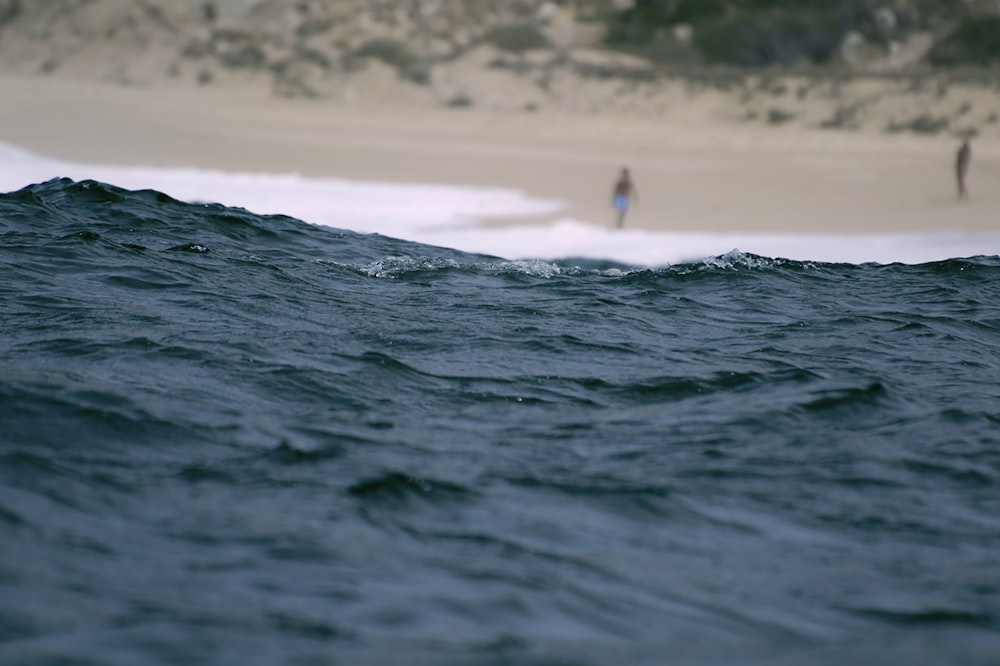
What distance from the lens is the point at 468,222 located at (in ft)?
61.8

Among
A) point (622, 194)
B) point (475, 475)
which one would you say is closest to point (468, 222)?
point (622, 194)

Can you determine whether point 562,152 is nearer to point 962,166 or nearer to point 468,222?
point 962,166

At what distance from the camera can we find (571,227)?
1911 centimetres

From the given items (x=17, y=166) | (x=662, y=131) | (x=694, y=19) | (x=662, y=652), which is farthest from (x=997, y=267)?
(x=694, y=19)

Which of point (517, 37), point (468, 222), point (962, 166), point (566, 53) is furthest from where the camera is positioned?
point (517, 37)

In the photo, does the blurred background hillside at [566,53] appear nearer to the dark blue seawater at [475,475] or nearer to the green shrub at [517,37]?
the green shrub at [517,37]

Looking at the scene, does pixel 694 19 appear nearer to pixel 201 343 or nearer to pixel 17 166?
pixel 17 166

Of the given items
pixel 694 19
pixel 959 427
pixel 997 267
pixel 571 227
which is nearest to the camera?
pixel 959 427

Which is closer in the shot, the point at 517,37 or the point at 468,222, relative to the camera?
the point at 468,222

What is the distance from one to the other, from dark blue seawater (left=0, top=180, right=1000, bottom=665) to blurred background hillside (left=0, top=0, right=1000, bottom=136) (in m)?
23.5

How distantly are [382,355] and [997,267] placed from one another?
845 centimetres

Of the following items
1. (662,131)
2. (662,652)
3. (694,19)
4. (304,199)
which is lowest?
(662,652)

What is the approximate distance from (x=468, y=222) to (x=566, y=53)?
1853cm

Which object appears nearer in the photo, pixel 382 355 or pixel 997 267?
pixel 382 355
